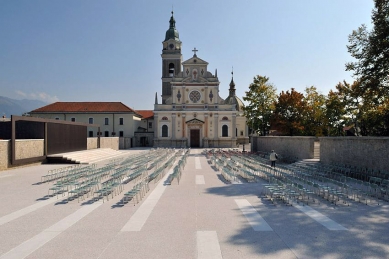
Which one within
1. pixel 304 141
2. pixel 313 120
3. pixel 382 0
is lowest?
pixel 304 141

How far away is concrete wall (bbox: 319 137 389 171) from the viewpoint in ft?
57.8

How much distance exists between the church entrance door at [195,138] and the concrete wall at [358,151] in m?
31.5

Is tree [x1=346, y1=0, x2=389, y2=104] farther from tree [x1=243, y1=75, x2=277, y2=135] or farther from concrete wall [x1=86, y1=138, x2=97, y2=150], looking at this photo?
concrete wall [x1=86, y1=138, x2=97, y2=150]

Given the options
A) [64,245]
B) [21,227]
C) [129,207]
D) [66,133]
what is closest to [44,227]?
[21,227]

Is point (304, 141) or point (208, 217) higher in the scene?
point (304, 141)

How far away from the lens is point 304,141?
27.0 meters

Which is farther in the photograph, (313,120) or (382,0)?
(313,120)

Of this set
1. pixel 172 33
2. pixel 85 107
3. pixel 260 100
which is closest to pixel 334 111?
pixel 260 100

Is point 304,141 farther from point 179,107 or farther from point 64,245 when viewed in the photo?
point 179,107

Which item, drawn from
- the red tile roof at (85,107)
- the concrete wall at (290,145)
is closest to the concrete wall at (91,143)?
the red tile roof at (85,107)

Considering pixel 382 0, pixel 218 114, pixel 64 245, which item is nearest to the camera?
pixel 64 245

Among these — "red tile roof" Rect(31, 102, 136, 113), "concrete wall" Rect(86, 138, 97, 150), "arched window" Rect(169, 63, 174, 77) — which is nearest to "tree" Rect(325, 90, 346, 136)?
"concrete wall" Rect(86, 138, 97, 150)

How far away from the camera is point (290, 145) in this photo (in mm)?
30266

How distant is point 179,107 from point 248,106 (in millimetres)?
14767
